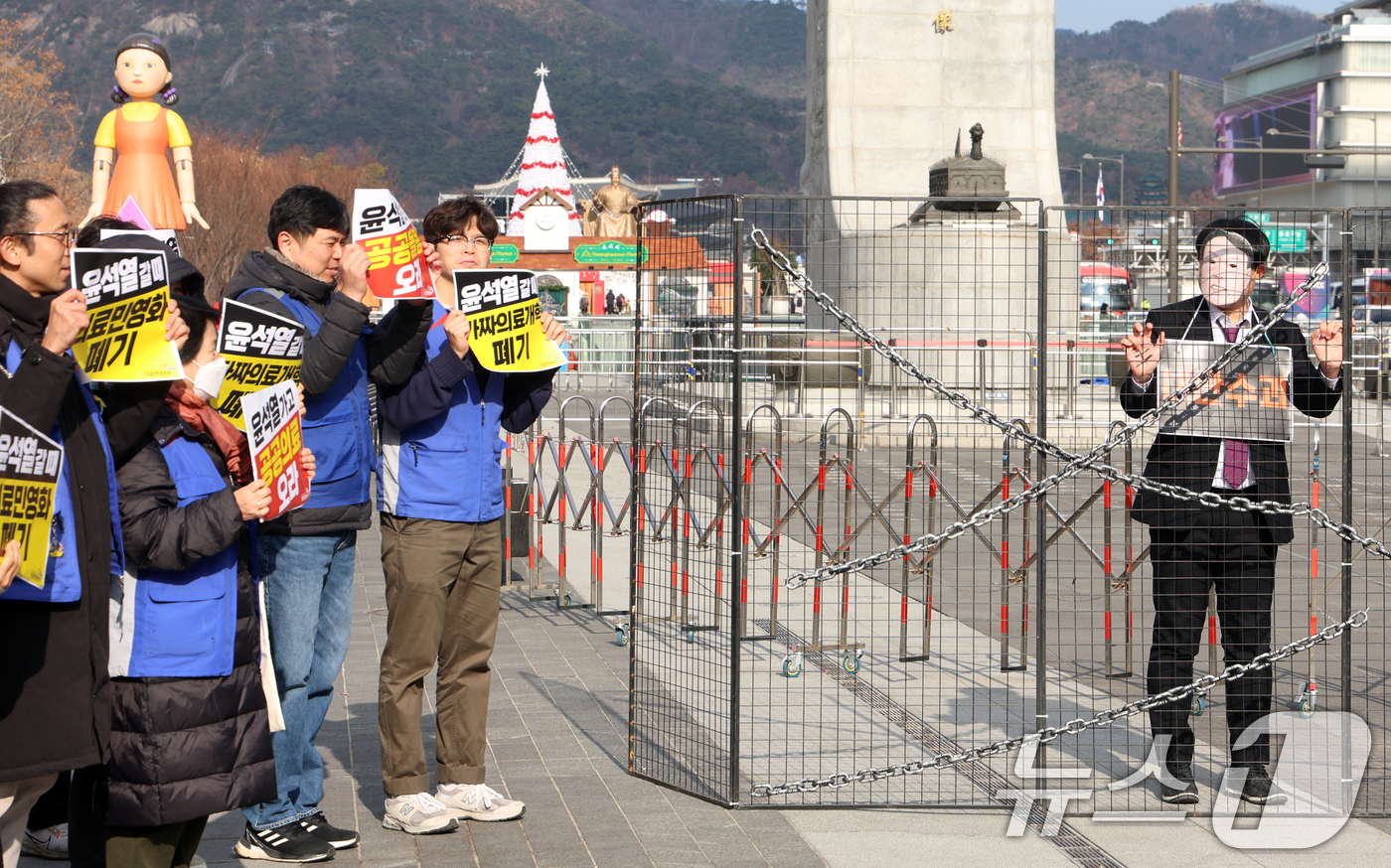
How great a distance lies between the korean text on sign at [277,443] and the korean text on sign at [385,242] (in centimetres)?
58

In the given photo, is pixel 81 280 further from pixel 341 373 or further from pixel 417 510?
pixel 417 510

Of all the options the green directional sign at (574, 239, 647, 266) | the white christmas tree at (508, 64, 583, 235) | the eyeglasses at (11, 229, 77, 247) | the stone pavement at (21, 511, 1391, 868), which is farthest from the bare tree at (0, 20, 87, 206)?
the white christmas tree at (508, 64, 583, 235)

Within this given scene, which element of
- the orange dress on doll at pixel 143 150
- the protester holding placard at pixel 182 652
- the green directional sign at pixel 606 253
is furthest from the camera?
the green directional sign at pixel 606 253

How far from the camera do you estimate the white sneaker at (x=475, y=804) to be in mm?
5031

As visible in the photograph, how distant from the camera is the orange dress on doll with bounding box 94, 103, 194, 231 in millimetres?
11609

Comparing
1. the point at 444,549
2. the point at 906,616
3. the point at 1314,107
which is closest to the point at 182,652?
the point at 444,549

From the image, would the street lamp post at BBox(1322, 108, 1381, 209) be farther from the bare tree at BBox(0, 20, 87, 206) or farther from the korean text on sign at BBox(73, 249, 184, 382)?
the bare tree at BBox(0, 20, 87, 206)

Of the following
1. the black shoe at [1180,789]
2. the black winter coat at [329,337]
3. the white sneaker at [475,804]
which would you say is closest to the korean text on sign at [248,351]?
the black winter coat at [329,337]

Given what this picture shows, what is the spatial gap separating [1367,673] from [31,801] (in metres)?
6.56

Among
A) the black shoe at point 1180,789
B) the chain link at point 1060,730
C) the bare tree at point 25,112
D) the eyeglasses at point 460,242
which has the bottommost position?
the black shoe at point 1180,789

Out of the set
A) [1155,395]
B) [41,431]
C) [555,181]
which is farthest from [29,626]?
[555,181]

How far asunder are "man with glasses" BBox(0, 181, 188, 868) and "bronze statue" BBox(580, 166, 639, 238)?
51351 mm

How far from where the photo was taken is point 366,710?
21.8ft

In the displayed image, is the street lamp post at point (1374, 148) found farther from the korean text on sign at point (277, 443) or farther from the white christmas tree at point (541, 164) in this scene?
the white christmas tree at point (541, 164)
